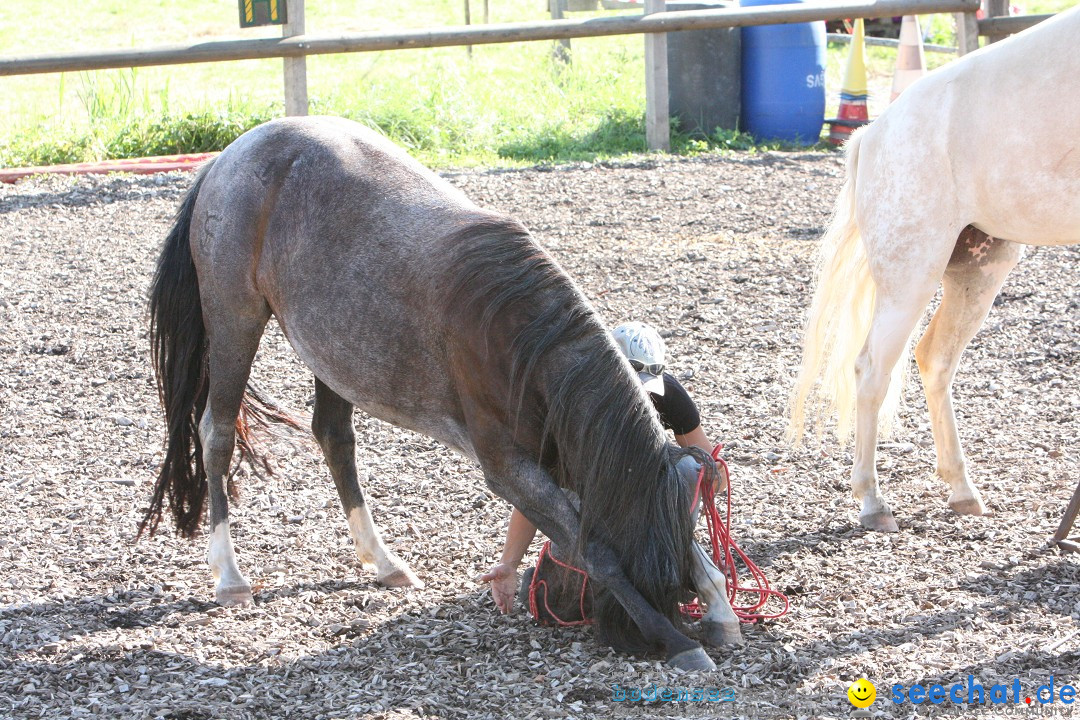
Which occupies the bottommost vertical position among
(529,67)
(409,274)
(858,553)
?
(858,553)

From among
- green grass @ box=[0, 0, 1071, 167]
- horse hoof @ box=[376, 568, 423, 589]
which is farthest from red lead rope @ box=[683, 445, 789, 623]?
green grass @ box=[0, 0, 1071, 167]

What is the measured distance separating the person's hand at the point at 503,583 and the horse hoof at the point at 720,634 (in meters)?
0.56

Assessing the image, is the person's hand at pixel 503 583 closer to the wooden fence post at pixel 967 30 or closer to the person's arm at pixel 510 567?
the person's arm at pixel 510 567

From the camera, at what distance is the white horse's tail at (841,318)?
414 centimetres

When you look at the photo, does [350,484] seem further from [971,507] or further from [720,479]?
[971,507]

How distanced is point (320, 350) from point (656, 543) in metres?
1.19

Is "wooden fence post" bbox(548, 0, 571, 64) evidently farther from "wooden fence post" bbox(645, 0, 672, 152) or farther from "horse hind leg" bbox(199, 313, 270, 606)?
"horse hind leg" bbox(199, 313, 270, 606)

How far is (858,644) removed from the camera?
3.07 m

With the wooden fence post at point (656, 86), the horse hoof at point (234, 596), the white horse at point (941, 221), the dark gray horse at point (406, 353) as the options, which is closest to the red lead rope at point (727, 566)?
the dark gray horse at point (406, 353)

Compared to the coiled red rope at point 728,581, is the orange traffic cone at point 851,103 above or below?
above

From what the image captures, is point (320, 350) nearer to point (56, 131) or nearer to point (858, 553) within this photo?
point (858, 553)

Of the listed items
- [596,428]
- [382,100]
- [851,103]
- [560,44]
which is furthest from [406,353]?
[560,44]

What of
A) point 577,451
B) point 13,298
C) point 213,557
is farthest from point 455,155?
point 577,451

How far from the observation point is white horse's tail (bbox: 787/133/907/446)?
4141mm
